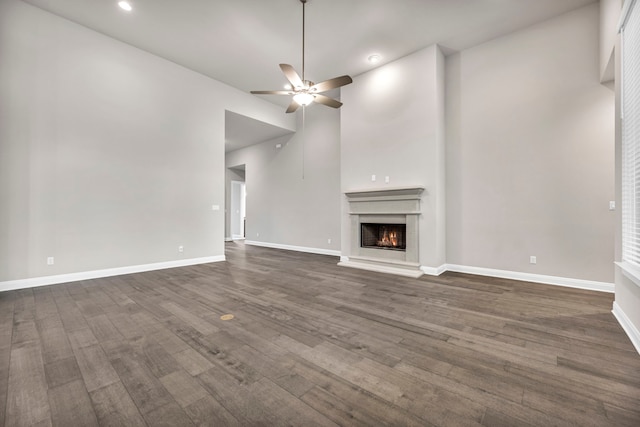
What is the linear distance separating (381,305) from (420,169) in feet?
8.34

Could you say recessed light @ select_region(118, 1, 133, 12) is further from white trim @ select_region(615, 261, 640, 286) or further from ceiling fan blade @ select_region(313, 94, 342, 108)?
white trim @ select_region(615, 261, 640, 286)

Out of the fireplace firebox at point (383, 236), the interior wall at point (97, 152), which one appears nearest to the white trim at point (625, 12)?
the fireplace firebox at point (383, 236)

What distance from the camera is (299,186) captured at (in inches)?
283

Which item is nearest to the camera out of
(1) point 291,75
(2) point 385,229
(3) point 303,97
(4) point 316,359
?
(4) point 316,359

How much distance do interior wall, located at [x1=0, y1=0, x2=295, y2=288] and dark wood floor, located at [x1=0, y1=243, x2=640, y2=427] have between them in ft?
3.18

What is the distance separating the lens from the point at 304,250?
699 cm

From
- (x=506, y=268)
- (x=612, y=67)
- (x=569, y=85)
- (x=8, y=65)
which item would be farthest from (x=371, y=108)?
(x=8, y=65)

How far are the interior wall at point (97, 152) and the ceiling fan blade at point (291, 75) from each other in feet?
9.59

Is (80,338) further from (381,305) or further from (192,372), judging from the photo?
(381,305)

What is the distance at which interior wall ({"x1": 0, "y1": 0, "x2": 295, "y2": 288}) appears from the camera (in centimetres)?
351

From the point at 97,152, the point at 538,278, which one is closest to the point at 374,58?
the point at 538,278

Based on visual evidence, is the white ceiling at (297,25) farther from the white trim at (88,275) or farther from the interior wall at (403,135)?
the white trim at (88,275)

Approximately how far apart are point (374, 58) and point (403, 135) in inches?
57.8

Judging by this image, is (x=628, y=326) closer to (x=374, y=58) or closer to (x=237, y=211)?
(x=374, y=58)
